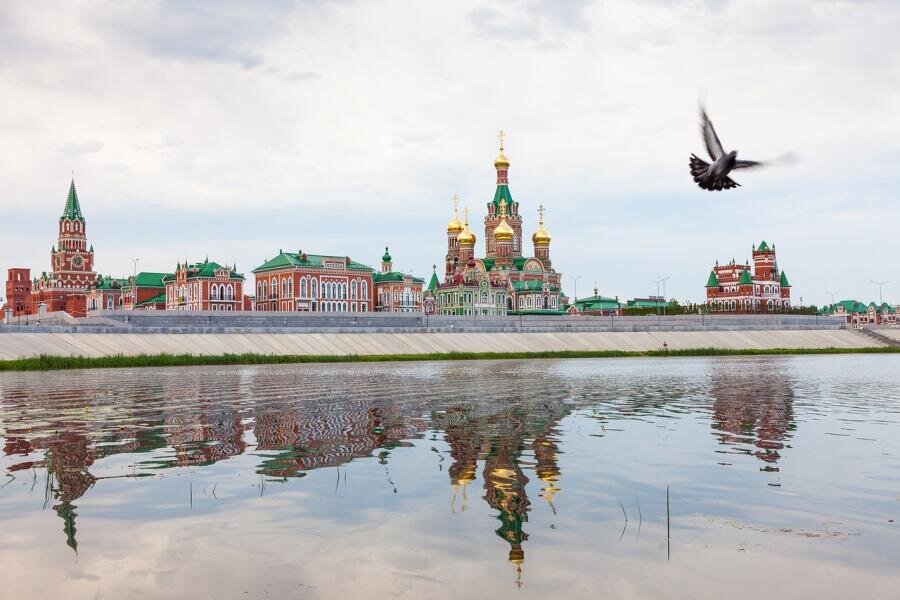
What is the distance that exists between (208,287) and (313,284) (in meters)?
15.9

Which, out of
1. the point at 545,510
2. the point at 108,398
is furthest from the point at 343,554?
the point at 108,398

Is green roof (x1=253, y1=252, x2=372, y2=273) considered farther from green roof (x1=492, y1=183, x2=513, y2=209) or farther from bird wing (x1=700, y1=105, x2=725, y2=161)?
bird wing (x1=700, y1=105, x2=725, y2=161)

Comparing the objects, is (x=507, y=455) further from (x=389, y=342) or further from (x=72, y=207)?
(x=72, y=207)

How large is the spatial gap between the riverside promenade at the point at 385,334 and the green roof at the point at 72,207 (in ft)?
337

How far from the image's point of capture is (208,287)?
440 ft

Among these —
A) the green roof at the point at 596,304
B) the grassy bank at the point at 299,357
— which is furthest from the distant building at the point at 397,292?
the grassy bank at the point at 299,357

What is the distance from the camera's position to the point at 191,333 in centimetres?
7306

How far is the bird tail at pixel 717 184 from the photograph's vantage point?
13281mm

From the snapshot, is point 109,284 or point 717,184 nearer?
point 717,184

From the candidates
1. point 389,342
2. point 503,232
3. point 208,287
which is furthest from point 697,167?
point 503,232

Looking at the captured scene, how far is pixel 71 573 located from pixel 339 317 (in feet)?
278

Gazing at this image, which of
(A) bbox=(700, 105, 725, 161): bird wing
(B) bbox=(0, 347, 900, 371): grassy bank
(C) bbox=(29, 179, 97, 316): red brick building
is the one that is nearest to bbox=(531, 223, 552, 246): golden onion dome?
(B) bbox=(0, 347, 900, 371): grassy bank

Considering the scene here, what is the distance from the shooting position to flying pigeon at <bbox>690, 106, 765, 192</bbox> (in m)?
13.2

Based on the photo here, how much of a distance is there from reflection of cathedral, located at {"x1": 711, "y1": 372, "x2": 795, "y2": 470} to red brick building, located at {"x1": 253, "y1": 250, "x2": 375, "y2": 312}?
334ft
